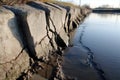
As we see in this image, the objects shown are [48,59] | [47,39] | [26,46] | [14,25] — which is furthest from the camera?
[47,39]

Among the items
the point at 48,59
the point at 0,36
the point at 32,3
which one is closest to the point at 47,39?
the point at 48,59

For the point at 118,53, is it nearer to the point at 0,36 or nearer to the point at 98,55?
the point at 98,55

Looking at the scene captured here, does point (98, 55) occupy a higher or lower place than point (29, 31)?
lower

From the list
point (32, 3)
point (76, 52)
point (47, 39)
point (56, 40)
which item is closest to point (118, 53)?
point (76, 52)

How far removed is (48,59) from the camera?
578 cm

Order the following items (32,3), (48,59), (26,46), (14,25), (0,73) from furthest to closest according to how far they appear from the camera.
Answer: (32,3)
(48,59)
(26,46)
(14,25)
(0,73)

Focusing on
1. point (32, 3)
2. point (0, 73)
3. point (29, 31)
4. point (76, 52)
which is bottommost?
point (76, 52)

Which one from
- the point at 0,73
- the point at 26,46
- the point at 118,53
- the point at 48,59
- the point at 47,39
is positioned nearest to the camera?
the point at 0,73

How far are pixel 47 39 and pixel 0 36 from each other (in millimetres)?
2337

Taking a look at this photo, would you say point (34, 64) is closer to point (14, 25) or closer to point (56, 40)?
point (14, 25)

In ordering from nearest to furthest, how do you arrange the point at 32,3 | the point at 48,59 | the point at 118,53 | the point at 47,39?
1. the point at 48,59
2. the point at 47,39
3. the point at 32,3
4. the point at 118,53

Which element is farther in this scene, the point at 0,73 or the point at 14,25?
the point at 14,25

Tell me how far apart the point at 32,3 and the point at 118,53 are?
321cm

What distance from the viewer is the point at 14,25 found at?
4578 millimetres
